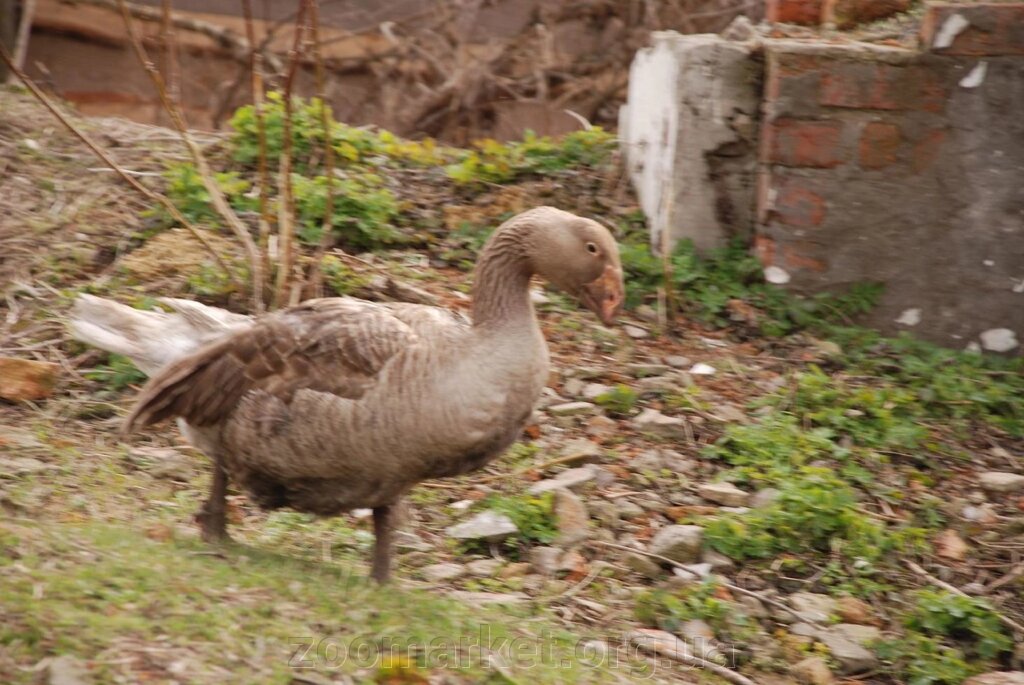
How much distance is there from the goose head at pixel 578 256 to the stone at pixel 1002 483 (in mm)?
2316

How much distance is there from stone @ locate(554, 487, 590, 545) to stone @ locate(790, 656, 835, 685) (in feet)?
3.09

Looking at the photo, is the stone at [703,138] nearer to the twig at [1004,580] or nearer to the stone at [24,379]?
the twig at [1004,580]

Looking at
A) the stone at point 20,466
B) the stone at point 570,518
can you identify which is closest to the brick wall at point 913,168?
the stone at point 570,518

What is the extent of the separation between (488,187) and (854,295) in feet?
7.21

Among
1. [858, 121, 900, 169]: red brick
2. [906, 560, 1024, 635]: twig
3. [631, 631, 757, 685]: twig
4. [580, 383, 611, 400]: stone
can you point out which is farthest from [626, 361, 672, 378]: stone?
[631, 631, 757, 685]: twig

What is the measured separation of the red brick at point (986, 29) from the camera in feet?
20.1

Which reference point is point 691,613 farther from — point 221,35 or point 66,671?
point 221,35

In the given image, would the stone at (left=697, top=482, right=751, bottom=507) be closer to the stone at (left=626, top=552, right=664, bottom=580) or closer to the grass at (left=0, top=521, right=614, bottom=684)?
the stone at (left=626, top=552, right=664, bottom=580)

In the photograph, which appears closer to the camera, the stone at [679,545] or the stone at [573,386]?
the stone at [679,545]

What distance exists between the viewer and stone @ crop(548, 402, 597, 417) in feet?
18.8

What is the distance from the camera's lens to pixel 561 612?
4.43m

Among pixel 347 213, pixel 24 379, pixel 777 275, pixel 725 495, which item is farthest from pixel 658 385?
pixel 24 379

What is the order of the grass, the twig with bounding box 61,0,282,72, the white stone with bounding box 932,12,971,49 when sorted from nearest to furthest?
1. the grass
2. the white stone with bounding box 932,12,971,49
3. the twig with bounding box 61,0,282,72

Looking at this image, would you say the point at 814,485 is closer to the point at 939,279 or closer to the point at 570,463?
the point at 570,463
